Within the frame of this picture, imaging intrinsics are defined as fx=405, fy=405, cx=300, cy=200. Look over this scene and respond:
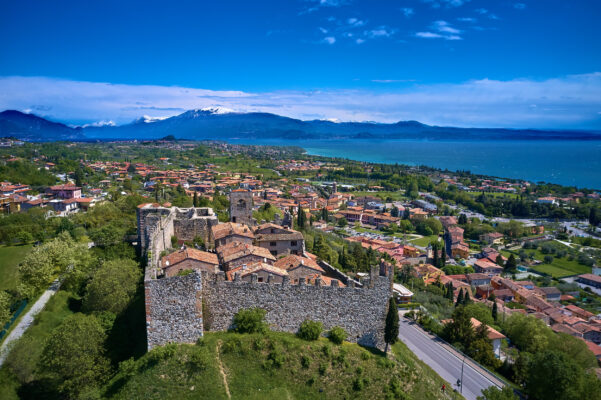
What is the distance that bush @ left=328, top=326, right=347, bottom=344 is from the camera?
21.7 metres

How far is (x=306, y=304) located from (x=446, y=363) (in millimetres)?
17016

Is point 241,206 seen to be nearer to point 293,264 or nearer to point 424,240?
point 293,264

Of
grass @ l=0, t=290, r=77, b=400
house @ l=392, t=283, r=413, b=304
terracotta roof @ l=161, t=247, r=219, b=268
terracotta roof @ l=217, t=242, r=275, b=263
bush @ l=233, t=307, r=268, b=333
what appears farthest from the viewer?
house @ l=392, t=283, r=413, b=304

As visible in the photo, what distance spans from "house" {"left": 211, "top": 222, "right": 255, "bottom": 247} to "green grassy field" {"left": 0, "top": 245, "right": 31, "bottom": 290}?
52.7ft

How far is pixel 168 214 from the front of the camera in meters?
34.9

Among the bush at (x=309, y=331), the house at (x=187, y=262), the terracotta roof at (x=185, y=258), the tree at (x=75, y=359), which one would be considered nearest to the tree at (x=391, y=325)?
the bush at (x=309, y=331)

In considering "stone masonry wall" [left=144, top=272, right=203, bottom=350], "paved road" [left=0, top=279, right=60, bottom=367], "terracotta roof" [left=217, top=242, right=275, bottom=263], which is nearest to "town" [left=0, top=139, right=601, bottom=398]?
"stone masonry wall" [left=144, top=272, right=203, bottom=350]

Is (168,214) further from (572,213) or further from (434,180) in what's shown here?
(434,180)

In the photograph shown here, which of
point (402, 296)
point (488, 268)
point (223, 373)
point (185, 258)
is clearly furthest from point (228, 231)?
point (488, 268)

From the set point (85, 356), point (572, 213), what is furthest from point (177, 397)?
point (572, 213)

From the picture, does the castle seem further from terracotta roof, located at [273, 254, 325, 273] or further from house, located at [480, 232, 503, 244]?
house, located at [480, 232, 503, 244]

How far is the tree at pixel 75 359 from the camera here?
2127 cm

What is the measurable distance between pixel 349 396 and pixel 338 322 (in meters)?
3.70

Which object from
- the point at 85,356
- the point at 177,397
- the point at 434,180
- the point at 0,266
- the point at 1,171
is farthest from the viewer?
the point at 434,180
